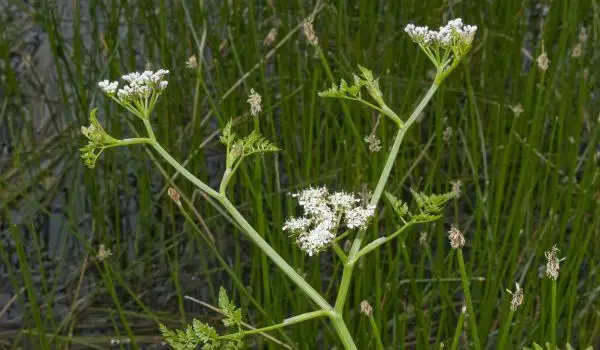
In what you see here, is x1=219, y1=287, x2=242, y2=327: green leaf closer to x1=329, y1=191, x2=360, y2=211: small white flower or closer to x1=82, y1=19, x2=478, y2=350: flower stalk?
x1=82, y1=19, x2=478, y2=350: flower stalk

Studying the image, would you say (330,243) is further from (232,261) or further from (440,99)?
(232,261)

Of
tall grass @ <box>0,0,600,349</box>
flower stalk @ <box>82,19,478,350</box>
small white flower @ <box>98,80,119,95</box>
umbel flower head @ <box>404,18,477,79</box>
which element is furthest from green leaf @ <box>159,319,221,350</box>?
tall grass @ <box>0,0,600,349</box>

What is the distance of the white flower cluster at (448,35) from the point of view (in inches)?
40.7

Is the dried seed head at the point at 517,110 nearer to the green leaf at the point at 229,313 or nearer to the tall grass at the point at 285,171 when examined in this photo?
the tall grass at the point at 285,171

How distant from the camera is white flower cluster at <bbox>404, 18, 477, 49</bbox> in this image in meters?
1.03

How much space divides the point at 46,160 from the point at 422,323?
143 centimetres

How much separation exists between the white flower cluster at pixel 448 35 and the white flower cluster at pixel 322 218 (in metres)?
0.22

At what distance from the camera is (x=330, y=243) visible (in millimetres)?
1013

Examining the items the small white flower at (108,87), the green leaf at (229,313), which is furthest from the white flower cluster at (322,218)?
the small white flower at (108,87)

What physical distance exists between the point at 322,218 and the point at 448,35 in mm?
263

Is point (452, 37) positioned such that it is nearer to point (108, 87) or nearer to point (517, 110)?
point (108, 87)

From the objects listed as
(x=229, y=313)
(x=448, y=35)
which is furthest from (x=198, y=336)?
(x=448, y=35)

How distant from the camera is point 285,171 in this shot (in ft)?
8.20

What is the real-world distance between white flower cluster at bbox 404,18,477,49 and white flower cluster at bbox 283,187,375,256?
215 mm
